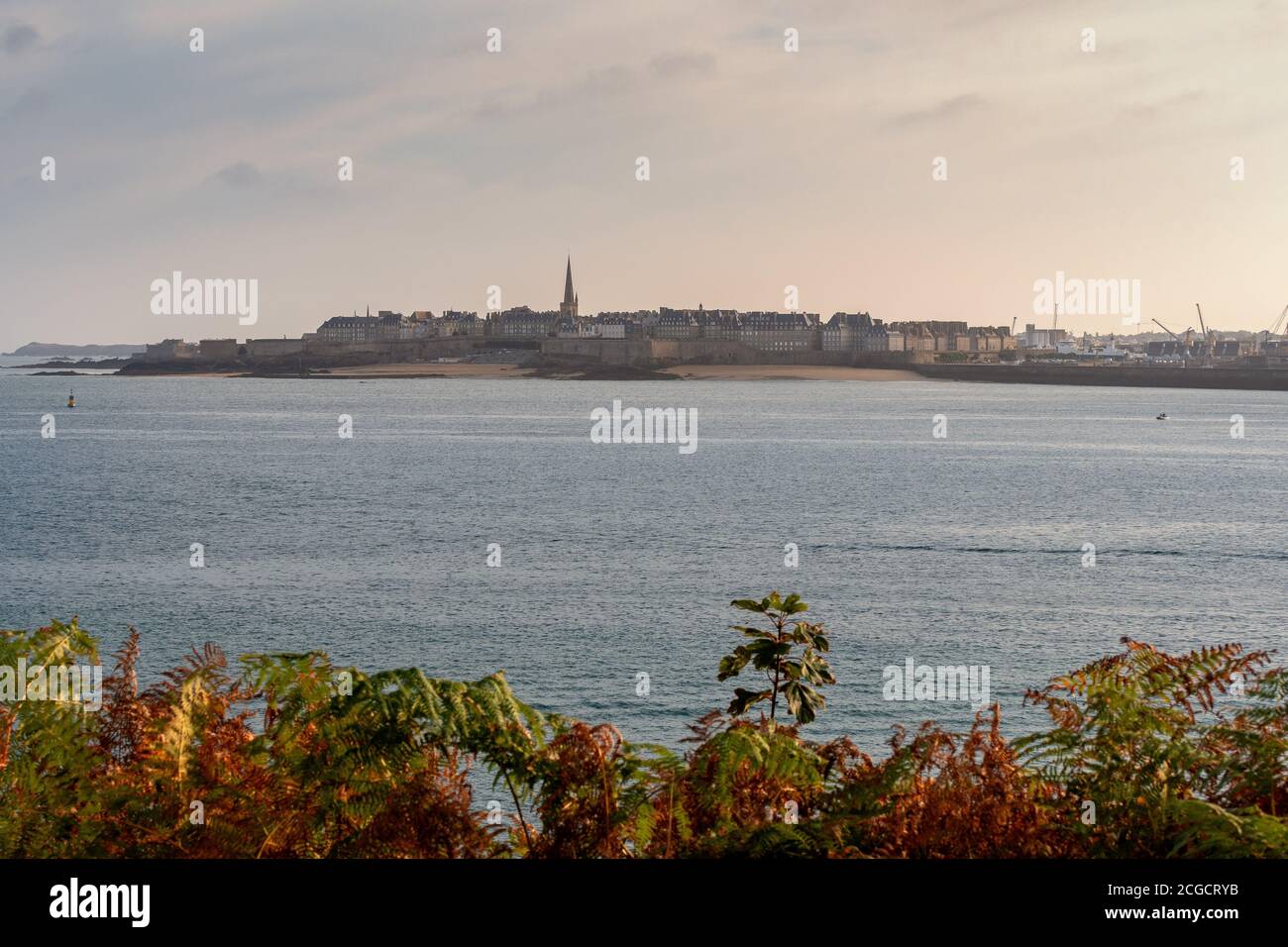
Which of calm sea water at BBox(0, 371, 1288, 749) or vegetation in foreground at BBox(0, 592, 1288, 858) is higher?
vegetation in foreground at BBox(0, 592, 1288, 858)

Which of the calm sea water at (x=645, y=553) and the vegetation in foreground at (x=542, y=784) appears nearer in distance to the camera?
the vegetation in foreground at (x=542, y=784)

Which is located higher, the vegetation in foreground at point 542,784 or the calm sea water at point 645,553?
the vegetation in foreground at point 542,784

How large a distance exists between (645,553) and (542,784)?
4644 cm

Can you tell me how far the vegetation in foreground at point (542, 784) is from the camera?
6.34m

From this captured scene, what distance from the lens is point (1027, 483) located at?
83.7 m

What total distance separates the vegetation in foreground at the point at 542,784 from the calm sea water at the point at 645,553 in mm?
19838

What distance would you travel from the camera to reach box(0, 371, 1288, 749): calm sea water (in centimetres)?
3522

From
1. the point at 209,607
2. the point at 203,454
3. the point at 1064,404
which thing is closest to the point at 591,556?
the point at 209,607

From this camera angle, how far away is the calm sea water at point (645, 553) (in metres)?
35.2

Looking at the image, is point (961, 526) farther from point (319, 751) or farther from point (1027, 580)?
point (319, 751)

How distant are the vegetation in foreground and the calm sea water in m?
19.8

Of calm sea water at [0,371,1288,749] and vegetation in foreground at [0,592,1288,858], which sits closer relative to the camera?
vegetation in foreground at [0,592,1288,858]

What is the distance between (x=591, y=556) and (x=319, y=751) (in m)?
45.2

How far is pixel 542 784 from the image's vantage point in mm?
6684
